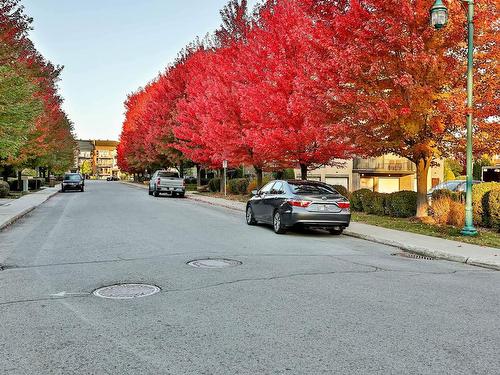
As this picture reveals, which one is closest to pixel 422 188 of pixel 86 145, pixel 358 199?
pixel 358 199

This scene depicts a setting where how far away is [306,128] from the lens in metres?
18.8

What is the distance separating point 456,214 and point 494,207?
1355mm

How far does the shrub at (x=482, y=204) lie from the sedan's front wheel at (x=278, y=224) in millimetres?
6142

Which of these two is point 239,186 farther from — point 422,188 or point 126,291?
point 126,291

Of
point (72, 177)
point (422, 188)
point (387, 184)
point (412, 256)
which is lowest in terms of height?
point (412, 256)

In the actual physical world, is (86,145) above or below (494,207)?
above

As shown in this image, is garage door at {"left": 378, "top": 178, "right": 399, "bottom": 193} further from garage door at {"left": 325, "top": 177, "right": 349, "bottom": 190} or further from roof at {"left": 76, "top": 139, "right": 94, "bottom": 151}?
roof at {"left": 76, "top": 139, "right": 94, "bottom": 151}

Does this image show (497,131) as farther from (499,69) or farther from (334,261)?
(334,261)

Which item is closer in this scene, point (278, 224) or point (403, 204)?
point (278, 224)

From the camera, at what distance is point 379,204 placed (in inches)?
739

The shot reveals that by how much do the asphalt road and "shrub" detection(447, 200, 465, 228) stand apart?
5876mm

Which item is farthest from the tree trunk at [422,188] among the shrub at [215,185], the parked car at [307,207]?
the shrub at [215,185]

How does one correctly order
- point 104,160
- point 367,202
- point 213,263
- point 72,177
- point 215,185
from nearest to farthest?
point 213,263, point 367,202, point 215,185, point 72,177, point 104,160

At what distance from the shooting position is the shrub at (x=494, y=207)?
1379cm
